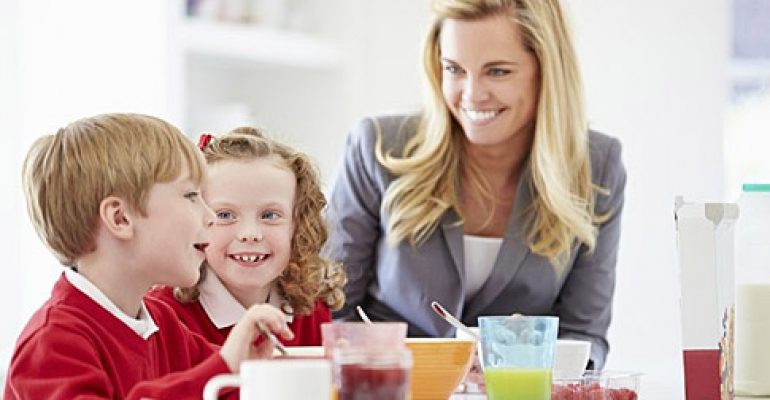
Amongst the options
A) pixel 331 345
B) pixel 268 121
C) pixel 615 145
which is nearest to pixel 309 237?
pixel 331 345

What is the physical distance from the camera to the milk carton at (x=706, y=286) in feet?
5.99

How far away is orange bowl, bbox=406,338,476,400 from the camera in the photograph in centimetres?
164

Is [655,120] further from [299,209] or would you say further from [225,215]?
[225,215]

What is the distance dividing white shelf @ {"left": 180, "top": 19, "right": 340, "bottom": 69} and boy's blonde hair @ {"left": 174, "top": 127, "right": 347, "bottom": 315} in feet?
6.83

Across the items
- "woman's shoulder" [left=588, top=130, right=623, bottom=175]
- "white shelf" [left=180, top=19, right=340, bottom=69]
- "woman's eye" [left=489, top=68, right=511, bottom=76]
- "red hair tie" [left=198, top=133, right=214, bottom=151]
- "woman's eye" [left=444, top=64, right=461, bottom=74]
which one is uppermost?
"white shelf" [left=180, top=19, right=340, bottom=69]

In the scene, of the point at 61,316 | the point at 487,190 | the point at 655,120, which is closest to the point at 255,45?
the point at 655,120

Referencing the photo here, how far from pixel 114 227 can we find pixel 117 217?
14mm

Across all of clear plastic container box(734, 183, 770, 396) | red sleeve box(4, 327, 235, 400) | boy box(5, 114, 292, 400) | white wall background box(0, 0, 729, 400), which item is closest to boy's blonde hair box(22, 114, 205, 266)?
boy box(5, 114, 292, 400)

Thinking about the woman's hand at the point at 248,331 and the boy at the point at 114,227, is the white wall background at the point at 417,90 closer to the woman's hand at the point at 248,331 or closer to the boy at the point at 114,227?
the boy at the point at 114,227

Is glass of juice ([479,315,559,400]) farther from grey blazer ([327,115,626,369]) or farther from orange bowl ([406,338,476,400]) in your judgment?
grey blazer ([327,115,626,369])

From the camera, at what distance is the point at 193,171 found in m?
1.58

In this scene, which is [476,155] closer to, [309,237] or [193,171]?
[309,237]

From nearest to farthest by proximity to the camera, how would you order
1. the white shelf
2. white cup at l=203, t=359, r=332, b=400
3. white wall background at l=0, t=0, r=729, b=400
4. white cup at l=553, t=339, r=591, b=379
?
white cup at l=203, t=359, r=332, b=400 → white cup at l=553, t=339, r=591, b=379 → white wall background at l=0, t=0, r=729, b=400 → the white shelf

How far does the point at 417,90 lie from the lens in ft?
15.5
